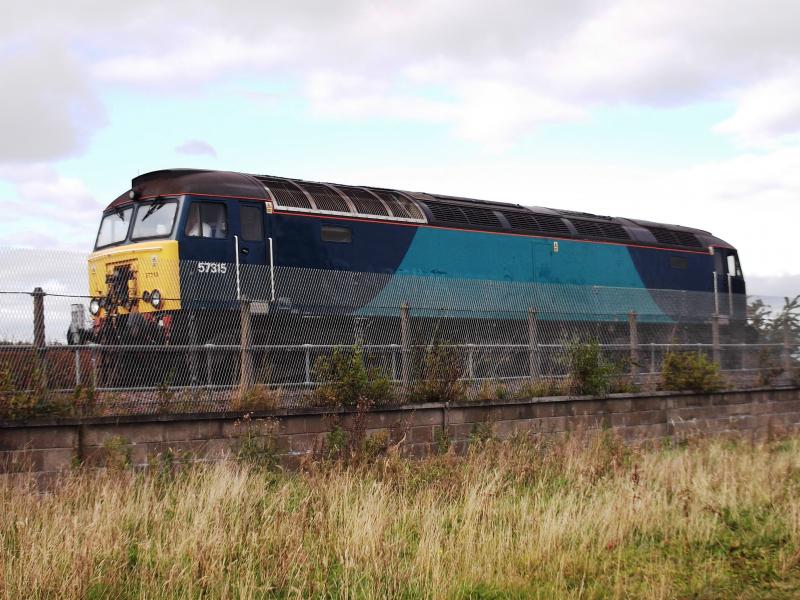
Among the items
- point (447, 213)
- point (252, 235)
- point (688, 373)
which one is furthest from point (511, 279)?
point (252, 235)

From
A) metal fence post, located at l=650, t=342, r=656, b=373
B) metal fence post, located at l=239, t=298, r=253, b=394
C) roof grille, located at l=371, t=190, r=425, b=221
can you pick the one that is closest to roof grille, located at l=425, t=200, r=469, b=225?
roof grille, located at l=371, t=190, r=425, b=221

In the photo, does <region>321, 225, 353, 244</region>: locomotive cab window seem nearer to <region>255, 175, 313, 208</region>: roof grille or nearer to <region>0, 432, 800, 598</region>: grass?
<region>255, 175, 313, 208</region>: roof grille

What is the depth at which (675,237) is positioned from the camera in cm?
2558

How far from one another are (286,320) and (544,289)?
592 cm

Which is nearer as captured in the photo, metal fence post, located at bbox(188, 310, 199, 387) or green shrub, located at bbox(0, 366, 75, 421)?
green shrub, located at bbox(0, 366, 75, 421)

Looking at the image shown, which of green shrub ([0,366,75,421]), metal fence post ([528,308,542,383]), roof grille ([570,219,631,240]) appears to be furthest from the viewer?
roof grille ([570,219,631,240])

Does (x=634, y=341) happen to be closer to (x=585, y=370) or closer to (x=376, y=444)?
(x=585, y=370)

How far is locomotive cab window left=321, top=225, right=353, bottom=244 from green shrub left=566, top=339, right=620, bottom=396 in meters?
5.05

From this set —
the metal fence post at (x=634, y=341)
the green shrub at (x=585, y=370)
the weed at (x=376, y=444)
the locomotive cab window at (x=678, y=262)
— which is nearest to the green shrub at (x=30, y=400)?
the weed at (x=376, y=444)

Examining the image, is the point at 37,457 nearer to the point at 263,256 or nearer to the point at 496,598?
the point at 496,598

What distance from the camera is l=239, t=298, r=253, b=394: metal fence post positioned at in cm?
1181

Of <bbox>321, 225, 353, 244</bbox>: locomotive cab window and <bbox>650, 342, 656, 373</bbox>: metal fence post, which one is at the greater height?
<bbox>321, 225, 353, 244</bbox>: locomotive cab window

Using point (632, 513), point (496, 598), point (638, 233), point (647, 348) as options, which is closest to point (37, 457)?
point (496, 598)

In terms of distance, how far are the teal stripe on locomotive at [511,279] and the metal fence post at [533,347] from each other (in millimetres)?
196
